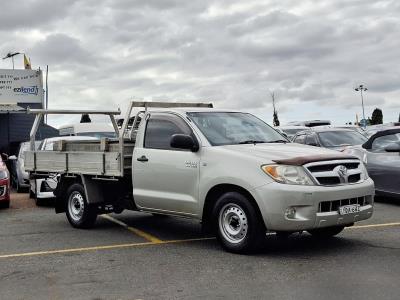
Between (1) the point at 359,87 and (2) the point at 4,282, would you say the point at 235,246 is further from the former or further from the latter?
(1) the point at 359,87

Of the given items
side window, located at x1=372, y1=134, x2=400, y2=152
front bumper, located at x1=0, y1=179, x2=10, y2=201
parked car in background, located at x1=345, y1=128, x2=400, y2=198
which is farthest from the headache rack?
side window, located at x1=372, y1=134, x2=400, y2=152

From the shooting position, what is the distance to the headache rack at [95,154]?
862 cm

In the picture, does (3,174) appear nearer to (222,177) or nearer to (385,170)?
(222,177)

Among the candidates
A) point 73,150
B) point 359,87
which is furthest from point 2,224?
point 359,87

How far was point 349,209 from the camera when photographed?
696 cm

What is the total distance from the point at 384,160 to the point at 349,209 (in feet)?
15.9

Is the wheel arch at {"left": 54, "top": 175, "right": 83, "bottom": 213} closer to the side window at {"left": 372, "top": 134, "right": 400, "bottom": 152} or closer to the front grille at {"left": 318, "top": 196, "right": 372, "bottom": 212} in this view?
the front grille at {"left": 318, "top": 196, "right": 372, "bottom": 212}

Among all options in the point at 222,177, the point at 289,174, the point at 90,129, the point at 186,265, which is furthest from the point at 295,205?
the point at 90,129

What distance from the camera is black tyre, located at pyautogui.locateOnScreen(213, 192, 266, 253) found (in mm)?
6832

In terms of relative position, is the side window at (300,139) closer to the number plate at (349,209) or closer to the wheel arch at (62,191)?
the wheel arch at (62,191)

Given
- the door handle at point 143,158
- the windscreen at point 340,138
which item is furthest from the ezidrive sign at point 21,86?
the door handle at point 143,158

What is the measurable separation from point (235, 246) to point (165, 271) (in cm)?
104

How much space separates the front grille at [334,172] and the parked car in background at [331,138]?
7.31 m

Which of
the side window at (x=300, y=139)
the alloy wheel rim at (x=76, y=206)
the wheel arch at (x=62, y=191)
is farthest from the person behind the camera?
the side window at (x=300, y=139)
